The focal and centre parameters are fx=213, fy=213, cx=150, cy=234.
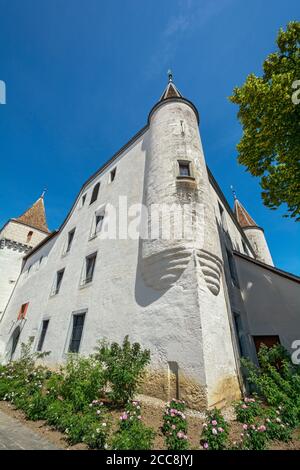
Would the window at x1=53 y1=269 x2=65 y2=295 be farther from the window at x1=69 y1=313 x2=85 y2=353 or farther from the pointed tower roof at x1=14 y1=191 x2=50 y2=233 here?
the pointed tower roof at x1=14 y1=191 x2=50 y2=233

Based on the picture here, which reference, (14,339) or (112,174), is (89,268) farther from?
(14,339)

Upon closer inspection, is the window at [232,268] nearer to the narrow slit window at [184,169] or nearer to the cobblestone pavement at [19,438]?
the narrow slit window at [184,169]

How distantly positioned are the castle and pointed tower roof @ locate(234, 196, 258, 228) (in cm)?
1039

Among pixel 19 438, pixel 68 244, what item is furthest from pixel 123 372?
pixel 68 244

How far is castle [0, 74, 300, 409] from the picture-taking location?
6.08 meters

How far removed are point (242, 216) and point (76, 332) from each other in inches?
877

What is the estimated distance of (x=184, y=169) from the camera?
8.98 m

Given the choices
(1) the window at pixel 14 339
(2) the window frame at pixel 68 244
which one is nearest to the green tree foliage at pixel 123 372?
(2) the window frame at pixel 68 244

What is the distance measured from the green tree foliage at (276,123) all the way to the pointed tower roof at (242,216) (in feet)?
54.0

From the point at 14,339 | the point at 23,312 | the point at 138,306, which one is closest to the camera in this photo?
the point at 138,306

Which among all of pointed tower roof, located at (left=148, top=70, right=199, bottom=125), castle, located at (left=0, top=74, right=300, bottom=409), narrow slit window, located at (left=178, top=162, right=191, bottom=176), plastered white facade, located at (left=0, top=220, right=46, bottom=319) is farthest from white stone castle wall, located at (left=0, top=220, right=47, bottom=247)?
narrow slit window, located at (left=178, top=162, right=191, bottom=176)

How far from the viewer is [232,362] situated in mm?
6828

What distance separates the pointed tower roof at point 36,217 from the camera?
24731 millimetres
